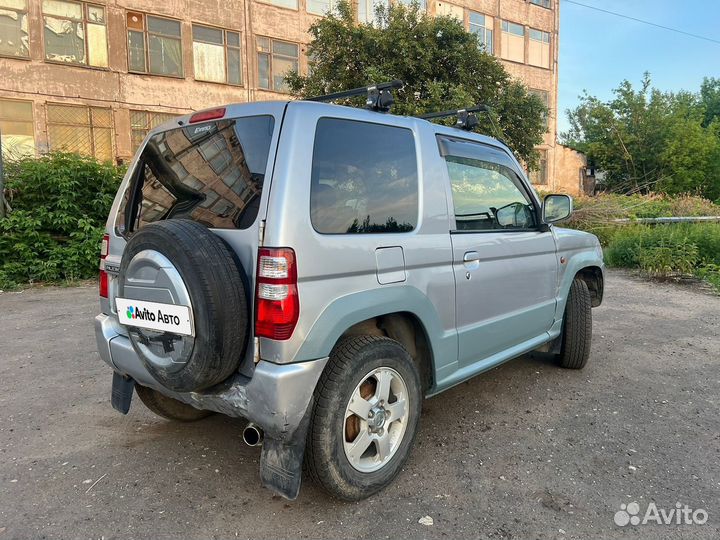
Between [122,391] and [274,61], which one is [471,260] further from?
[274,61]

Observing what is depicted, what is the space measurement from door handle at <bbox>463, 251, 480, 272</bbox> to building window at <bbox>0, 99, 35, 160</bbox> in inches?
677

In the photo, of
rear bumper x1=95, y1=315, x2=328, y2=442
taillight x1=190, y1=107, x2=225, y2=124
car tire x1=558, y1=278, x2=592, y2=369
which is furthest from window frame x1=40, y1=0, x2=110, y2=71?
rear bumper x1=95, y1=315, x2=328, y2=442

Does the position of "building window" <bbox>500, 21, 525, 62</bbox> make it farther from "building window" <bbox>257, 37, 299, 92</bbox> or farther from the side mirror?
the side mirror

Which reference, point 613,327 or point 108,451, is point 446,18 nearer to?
point 613,327

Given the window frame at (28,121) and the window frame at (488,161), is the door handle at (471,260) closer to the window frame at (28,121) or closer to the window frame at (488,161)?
the window frame at (488,161)

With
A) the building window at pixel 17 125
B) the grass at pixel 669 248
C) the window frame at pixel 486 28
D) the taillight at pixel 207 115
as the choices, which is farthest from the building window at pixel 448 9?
the taillight at pixel 207 115

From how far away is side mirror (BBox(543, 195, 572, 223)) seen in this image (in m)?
3.89

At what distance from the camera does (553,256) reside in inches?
160

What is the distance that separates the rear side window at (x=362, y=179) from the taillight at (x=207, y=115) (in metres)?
0.60

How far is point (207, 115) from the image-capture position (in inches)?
110

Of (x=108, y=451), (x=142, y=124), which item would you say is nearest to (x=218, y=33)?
(x=142, y=124)

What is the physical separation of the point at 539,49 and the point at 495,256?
95.3ft

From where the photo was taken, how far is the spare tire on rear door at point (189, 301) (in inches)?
86.7

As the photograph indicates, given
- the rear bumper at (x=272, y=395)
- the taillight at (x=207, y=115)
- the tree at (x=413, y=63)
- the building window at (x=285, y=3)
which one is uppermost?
the building window at (x=285, y=3)
